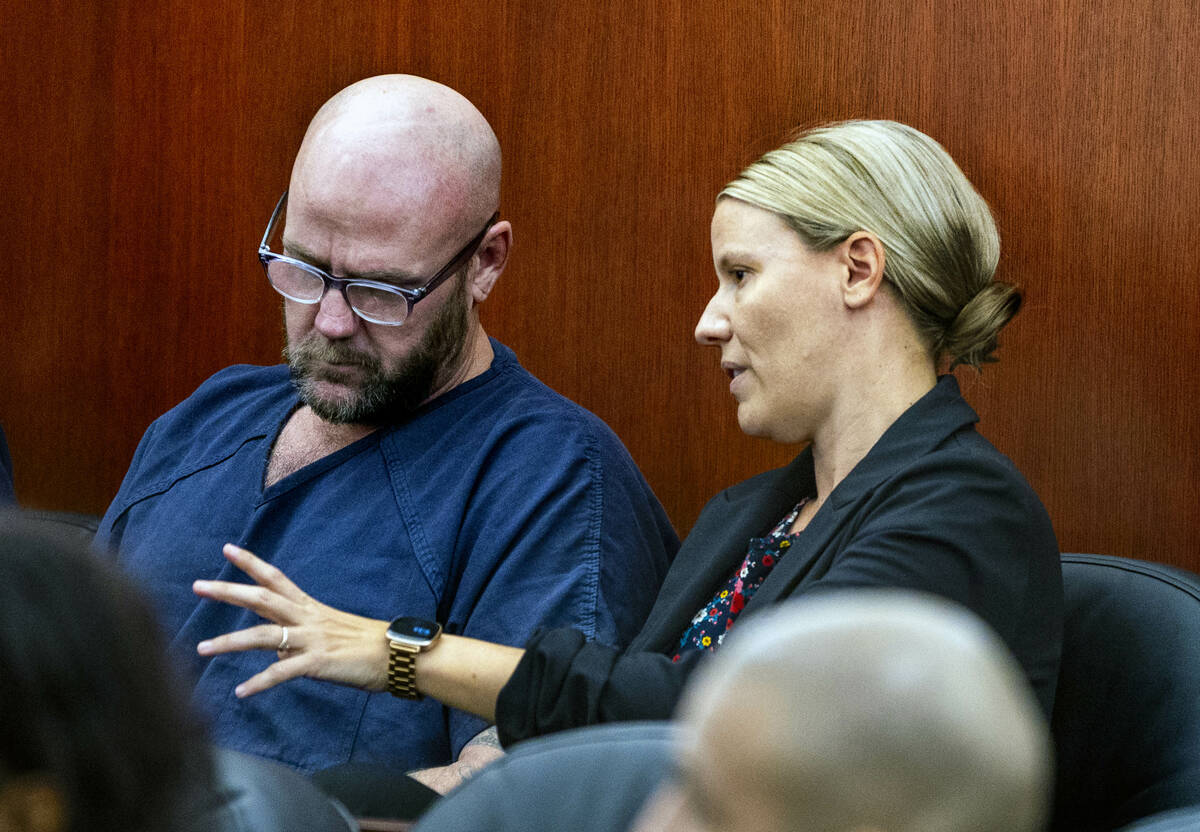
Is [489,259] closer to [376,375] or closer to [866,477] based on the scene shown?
[376,375]

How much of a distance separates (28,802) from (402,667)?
0.92 metres

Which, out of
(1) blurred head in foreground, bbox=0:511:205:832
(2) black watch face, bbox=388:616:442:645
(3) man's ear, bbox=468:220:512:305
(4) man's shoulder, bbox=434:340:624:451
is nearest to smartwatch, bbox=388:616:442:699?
(2) black watch face, bbox=388:616:442:645

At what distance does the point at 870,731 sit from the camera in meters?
0.53

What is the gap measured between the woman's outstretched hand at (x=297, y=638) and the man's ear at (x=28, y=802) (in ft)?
2.84

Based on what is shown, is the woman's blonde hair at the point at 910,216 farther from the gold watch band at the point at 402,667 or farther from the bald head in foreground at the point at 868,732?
the bald head in foreground at the point at 868,732

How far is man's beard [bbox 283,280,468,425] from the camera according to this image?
196cm

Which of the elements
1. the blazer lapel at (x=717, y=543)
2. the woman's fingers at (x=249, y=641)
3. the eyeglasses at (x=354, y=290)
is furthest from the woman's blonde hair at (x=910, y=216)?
the woman's fingers at (x=249, y=641)

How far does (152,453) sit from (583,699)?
107cm

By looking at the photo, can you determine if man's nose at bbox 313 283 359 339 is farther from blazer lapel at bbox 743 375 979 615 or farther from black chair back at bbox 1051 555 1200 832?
black chair back at bbox 1051 555 1200 832

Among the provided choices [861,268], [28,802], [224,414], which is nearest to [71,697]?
[28,802]

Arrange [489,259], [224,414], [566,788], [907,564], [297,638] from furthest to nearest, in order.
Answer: [224,414], [489,259], [297,638], [907,564], [566,788]

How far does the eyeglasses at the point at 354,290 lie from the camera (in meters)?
1.94

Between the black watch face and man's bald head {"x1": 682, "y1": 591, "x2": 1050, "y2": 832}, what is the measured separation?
3.31 ft

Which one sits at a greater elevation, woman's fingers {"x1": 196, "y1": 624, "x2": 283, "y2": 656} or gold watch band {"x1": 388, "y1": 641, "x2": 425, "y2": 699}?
woman's fingers {"x1": 196, "y1": 624, "x2": 283, "y2": 656}
